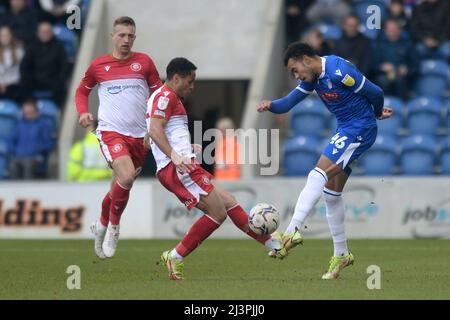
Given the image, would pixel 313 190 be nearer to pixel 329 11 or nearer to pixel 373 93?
pixel 373 93

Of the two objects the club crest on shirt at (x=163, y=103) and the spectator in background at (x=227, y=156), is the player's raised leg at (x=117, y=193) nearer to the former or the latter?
the club crest on shirt at (x=163, y=103)

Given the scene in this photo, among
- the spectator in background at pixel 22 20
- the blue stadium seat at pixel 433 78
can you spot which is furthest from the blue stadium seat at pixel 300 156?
the spectator in background at pixel 22 20

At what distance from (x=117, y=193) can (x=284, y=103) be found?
2.04 m

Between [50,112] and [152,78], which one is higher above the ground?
[152,78]

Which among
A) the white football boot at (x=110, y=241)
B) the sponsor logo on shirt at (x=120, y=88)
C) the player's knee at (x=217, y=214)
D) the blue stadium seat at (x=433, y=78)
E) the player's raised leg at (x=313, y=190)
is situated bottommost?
the white football boot at (x=110, y=241)

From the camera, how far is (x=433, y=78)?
20625mm

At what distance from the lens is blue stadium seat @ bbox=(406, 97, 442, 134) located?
65.4 ft

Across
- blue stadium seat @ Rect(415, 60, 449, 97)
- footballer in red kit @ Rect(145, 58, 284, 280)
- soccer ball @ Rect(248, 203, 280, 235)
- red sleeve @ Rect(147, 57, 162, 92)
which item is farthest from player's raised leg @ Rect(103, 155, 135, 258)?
blue stadium seat @ Rect(415, 60, 449, 97)

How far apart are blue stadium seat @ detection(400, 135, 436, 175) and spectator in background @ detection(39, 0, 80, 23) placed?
23.3 ft

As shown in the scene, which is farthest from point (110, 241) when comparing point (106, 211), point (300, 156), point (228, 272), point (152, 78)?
point (300, 156)

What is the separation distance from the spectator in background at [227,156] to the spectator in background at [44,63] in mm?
3451

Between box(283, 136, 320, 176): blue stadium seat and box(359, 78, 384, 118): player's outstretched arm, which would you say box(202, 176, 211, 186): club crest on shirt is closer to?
box(359, 78, 384, 118): player's outstretched arm

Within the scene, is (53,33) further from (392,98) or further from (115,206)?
(115,206)

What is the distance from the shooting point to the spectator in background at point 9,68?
851 inches
